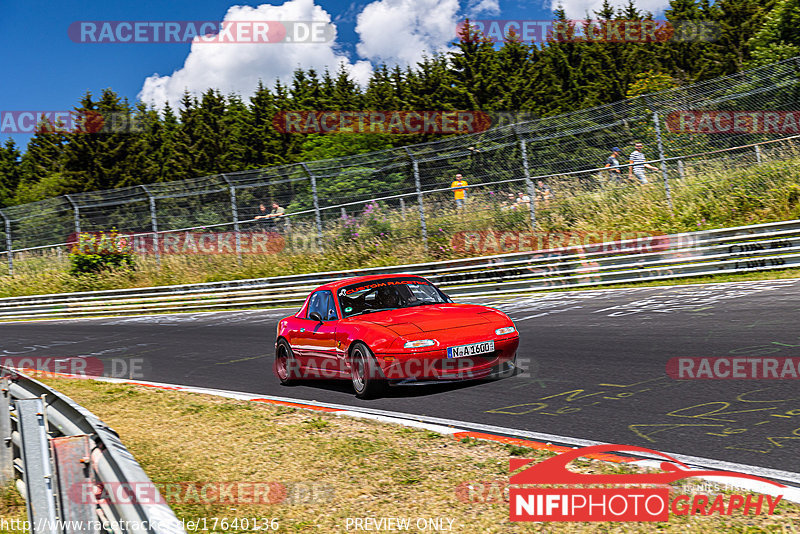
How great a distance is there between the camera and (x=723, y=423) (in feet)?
18.2

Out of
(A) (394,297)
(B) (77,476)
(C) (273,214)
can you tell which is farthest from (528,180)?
(B) (77,476)

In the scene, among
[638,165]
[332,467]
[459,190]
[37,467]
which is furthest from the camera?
[459,190]

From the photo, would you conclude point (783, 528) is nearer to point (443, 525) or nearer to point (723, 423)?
point (443, 525)

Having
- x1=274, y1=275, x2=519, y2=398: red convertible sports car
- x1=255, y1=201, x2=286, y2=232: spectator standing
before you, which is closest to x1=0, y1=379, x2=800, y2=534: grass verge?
x1=274, y1=275, x2=519, y2=398: red convertible sports car

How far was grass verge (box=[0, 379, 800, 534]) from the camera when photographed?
13.2 ft

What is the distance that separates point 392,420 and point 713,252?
360 inches

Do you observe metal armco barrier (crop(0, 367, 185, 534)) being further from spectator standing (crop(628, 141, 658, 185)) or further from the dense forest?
the dense forest

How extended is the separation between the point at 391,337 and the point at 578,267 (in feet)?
27.8

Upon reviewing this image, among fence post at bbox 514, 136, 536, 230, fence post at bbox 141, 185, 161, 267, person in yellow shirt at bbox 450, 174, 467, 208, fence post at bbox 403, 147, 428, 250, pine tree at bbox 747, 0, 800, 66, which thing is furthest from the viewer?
pine tree at bbox 747, 0, 800, 66

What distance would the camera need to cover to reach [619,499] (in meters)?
4.11

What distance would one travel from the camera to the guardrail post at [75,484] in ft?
10.9

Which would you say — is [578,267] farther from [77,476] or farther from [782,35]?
[782,35]

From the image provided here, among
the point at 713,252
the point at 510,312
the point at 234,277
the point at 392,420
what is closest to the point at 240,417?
the point at 392,420

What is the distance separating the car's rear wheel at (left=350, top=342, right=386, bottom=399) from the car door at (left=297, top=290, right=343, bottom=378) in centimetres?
36
